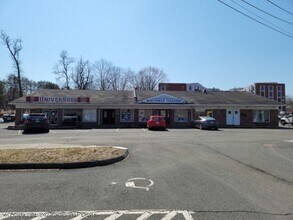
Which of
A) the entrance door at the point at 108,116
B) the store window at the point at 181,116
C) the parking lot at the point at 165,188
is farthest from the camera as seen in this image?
the store window at the point at 181,116

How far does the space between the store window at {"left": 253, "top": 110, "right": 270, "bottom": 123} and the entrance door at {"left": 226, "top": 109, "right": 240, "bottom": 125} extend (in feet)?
8.13

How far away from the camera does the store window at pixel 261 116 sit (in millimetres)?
42531

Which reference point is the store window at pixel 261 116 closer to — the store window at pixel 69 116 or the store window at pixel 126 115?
the store window at pixel 126 115

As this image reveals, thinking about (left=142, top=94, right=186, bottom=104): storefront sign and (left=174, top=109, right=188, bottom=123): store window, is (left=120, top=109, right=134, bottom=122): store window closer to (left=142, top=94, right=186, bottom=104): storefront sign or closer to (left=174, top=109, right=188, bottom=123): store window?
(left=142, top=94, right=186, bottom=104): storefront sign

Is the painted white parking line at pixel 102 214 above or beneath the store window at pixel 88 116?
beneath

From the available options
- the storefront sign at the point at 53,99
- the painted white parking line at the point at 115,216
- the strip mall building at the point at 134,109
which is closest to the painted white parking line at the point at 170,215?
the painted white parking line at the point at 115,216

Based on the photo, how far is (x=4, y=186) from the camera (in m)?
7.56

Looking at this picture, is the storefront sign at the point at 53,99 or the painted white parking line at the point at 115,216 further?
the storefront sign at the point at 53,99

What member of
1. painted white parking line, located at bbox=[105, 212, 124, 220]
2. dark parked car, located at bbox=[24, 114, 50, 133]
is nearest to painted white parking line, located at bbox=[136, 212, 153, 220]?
painted white parking line, located at bbox=[105, 212, 124, 220]

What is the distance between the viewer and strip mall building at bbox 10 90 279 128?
38.0m

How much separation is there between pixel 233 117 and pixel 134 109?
12.8 metres

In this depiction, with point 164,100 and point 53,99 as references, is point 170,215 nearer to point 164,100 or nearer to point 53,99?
point 53,99

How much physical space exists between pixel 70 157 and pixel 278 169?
6.68 metres

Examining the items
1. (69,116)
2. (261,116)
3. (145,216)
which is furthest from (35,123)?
(261,116)
